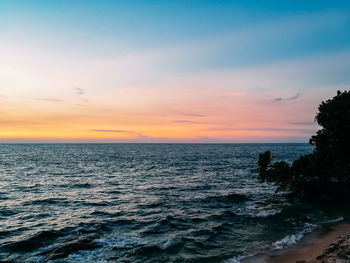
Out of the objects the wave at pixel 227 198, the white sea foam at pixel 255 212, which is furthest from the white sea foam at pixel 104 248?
the wave at pixel 227 198

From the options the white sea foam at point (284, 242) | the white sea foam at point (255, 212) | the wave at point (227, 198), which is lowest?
the wave at point (227, 198)

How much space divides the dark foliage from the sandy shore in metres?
8.77

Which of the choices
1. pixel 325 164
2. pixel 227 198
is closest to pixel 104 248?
pixel 227 198

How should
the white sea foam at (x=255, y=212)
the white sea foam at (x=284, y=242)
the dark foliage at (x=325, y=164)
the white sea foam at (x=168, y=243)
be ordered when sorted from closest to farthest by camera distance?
the white sea foam at (x=284, y=242), the white sea foam at (x=168, y=243), the dark foliage at (x=325, y=164), the white sea foam at (x=255, y=212)

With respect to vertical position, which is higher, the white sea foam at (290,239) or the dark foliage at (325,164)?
the dark foliage at (325,164)

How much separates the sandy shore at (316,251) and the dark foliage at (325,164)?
877 centimetres

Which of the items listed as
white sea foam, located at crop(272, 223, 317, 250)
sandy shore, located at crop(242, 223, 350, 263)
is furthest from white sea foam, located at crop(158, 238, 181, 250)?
white sea foam, located at crop(272, 223, 317, 250)

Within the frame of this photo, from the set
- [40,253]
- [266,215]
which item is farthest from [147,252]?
[266,215]

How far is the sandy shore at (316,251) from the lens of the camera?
1470 centimetres

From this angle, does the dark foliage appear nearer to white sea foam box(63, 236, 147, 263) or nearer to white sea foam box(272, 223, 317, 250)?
white sea foam box(272, 223, 317, 250)

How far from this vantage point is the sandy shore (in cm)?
1470

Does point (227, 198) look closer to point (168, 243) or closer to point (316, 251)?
point (168, 243)

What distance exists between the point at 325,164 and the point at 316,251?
52.1ft

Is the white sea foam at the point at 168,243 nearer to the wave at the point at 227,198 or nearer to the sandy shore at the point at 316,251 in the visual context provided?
the sandy shore at the point at 316,251
